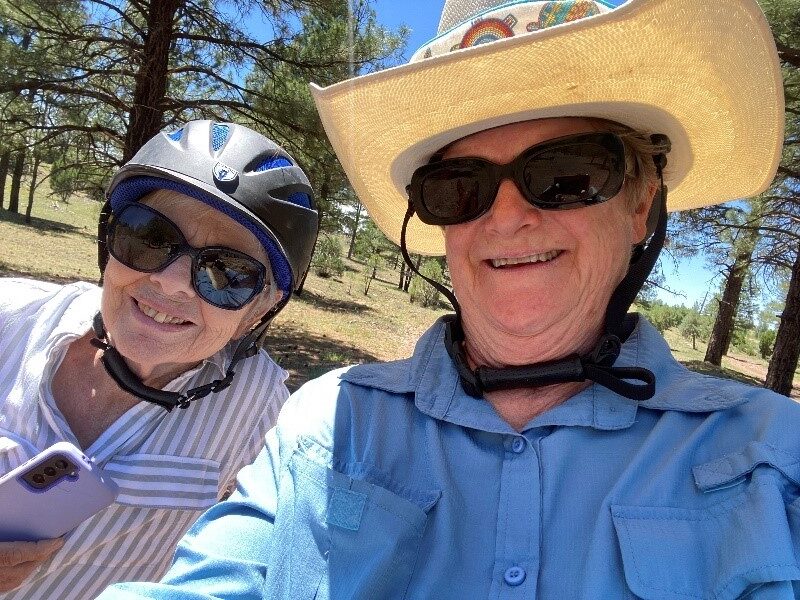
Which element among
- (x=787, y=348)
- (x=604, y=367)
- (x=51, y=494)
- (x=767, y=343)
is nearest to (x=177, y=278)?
(x=51, y=494)

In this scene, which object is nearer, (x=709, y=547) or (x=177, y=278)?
(x=709, y=547)

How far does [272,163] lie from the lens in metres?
2.15

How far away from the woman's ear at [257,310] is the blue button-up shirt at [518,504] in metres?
0.72

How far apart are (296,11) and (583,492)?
7.17 m

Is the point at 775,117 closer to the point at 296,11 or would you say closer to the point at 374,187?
the point at 374,187

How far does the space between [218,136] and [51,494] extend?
1.32 meters

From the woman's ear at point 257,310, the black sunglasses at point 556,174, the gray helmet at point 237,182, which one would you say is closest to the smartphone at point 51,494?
the woman's ear at point 257,310

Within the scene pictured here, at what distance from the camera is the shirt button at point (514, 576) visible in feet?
3.74

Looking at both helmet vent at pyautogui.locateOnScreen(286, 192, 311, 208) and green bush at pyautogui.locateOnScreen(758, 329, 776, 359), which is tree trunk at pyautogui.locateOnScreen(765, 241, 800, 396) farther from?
green bush at pyautogui.locateOnScreen(758, 329, 776, 359)

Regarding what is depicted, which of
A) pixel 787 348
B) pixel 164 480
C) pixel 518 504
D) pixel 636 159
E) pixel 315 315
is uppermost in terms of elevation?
pixel 636 159

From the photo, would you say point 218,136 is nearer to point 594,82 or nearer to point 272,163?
point 272,163

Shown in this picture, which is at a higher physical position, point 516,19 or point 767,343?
point 516,19

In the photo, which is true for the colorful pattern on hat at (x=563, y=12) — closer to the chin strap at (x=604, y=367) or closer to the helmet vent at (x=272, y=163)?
the chin strap at (x=604, y=367)

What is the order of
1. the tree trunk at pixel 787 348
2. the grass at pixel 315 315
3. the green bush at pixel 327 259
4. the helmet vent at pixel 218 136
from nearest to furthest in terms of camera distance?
the helmet vent at pixel 218 136, the tree trunk at pixel 787 348, the grass at pixel 315 315, the green bush at pixel 327 259
